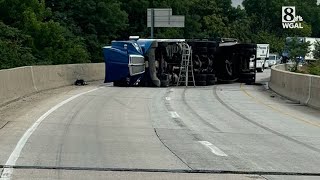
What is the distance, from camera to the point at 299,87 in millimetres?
23719

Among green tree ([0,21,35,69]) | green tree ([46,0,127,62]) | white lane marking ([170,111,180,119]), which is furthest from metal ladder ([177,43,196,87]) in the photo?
green tree ([46,0,127,62])

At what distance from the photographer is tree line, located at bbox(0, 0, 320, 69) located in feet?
168

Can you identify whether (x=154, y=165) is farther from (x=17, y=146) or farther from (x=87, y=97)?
(x=87, y=97)

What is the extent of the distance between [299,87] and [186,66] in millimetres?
9708

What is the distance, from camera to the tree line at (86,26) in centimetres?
5128

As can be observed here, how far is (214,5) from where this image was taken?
106 m

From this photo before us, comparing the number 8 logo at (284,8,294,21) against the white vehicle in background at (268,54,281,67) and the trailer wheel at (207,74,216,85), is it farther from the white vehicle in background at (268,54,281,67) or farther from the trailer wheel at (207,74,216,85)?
the white vehicle in background at (268,54,281,67)

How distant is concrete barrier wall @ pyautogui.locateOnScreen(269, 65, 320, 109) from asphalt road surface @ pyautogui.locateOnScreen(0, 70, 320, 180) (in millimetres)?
704

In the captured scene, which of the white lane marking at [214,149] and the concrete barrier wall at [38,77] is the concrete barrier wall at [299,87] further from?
the concrete barrier wall at [38,77]

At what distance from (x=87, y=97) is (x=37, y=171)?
14.8m

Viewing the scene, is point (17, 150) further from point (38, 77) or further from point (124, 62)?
point (124, 62)

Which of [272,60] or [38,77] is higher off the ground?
[38,77]

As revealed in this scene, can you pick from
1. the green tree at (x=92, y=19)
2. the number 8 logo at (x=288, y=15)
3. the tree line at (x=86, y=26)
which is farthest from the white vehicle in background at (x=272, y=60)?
the number 8 logo at (x=288, y=15)

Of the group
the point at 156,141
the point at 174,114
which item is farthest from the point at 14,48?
the point at 156,141
